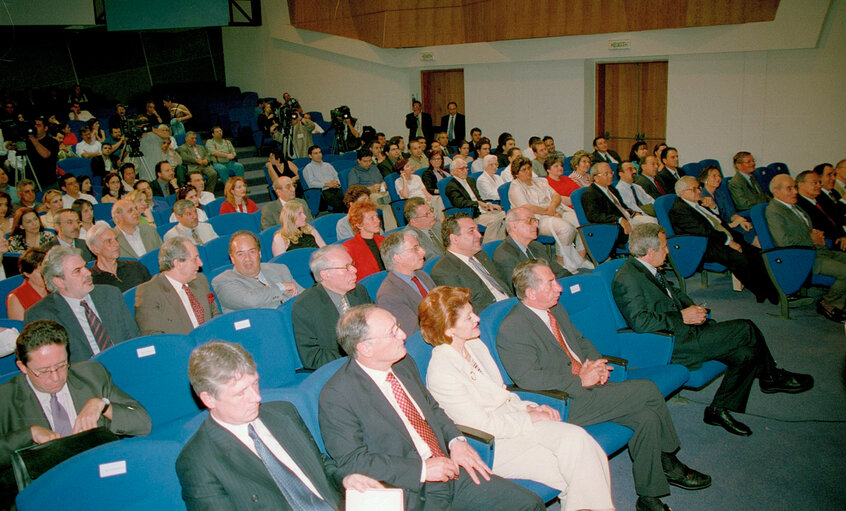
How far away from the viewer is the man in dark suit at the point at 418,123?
1173cm

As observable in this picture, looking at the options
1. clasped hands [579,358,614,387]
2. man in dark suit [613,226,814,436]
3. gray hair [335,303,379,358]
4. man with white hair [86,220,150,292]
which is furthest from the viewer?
man with white hair [86,220,150,292]

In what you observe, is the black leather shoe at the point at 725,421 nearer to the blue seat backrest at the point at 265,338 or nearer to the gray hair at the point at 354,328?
the gray hair at the point at 354,328

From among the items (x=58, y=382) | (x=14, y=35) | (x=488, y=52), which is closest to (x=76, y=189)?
(x=58, y=382)

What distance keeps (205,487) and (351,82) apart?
39.6 feet

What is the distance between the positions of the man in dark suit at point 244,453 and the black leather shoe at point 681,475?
64.5 inches

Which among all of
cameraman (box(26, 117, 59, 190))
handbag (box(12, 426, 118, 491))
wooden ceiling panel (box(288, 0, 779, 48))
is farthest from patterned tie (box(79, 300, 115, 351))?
wooden ceiling panel (box(288, 0, 779, 48))

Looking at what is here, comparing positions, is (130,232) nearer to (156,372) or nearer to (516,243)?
(156,372)

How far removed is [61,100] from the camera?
1302 cm

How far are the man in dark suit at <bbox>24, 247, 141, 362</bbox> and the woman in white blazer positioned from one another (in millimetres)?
1912

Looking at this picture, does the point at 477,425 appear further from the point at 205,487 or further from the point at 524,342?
the point at 205,487

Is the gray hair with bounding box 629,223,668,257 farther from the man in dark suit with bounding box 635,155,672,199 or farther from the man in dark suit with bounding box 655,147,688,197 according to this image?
the man in dark suit with bounding box 655,147,688,197

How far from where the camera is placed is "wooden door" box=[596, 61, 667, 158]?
10.1 m

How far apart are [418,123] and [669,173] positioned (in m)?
5.35

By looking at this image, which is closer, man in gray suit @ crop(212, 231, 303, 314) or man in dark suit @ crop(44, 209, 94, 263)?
man in gray suit @ crop(212, 231, 303, 314)
